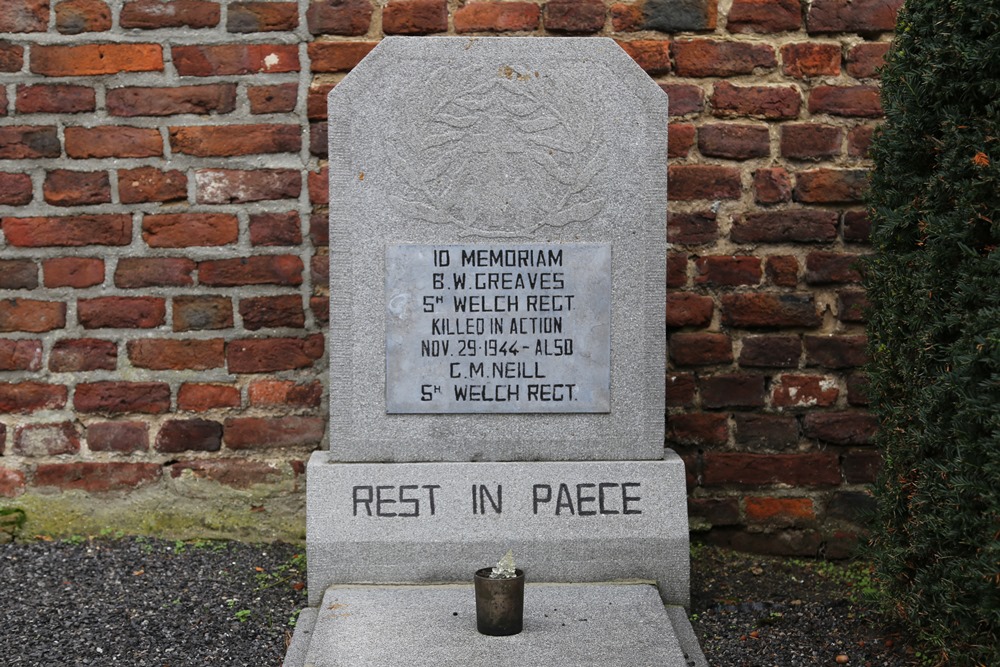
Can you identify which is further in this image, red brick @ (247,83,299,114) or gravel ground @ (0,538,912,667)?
red brick @ (247,83,299,114)

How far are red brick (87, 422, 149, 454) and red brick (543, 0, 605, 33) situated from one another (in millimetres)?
1918

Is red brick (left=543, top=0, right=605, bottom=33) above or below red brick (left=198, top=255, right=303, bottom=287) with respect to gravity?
above

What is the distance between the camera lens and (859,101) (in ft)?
10.8

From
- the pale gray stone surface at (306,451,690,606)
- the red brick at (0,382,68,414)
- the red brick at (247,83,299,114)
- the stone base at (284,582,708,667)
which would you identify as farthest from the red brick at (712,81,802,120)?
the red brick at (0,382,68,414)

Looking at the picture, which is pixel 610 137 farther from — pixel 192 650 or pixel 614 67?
pixel 192 650

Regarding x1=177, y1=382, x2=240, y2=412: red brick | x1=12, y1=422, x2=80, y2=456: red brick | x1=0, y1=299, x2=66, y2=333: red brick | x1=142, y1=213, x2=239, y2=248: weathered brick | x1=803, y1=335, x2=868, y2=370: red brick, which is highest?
x1=142, y1=213, x2=239, y2=248: weathered brick

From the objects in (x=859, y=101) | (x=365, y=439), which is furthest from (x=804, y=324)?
(x=365, y=439)

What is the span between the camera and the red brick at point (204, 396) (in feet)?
11.0

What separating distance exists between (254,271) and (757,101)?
177 centimetres

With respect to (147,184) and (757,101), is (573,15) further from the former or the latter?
(147,184)

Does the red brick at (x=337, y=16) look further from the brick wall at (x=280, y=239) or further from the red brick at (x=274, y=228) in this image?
the red brick at (x=274, y=228)

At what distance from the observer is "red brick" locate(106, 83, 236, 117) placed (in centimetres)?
329

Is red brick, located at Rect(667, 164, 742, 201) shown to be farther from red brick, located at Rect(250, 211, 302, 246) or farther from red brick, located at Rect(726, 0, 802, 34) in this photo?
red brick, located at Rect(250, 211, 302, 246)

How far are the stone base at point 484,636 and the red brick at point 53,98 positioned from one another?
1831 millimetres
